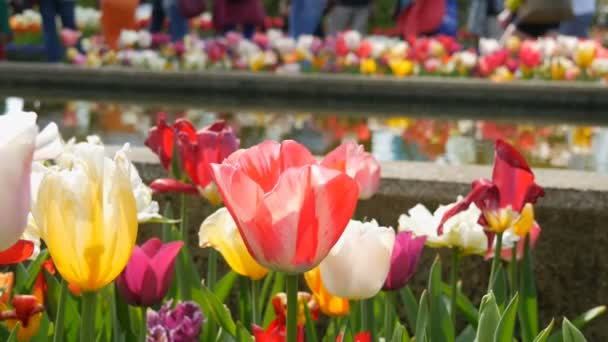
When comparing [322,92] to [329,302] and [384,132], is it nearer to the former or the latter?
[384,132]

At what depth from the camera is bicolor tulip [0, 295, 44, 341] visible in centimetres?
139

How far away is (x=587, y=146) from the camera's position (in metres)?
5.98

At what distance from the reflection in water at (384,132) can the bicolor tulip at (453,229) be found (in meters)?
3.63

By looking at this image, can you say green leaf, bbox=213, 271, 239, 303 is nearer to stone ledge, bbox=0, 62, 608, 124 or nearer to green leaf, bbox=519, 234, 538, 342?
green leaf, bbox=519, 234, 538, 342

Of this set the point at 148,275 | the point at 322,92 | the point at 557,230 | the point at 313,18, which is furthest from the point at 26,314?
the point at 313,18

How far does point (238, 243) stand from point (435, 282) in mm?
393

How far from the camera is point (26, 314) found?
4.66 feet

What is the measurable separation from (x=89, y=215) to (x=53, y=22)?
9.76 meters

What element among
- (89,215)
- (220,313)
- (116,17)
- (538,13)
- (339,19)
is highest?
(89,215)

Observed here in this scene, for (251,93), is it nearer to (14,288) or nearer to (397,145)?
(397,145)

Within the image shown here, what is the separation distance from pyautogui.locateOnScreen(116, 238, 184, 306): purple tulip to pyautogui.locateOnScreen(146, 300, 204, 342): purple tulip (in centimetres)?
3

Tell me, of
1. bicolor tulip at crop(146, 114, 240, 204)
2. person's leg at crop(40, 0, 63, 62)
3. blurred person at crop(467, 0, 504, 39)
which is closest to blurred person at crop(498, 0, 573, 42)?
blurred person at crop(467, 0, 504, 39)

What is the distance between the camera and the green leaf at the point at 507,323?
1.39 meters

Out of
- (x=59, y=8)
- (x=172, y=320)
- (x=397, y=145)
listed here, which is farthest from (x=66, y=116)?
(x=172, y=320)
